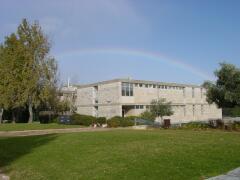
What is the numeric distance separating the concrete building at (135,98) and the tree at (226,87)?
75.6ft

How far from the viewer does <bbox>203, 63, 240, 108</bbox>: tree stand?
28.7 m

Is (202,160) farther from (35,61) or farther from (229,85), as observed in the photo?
(35,61)

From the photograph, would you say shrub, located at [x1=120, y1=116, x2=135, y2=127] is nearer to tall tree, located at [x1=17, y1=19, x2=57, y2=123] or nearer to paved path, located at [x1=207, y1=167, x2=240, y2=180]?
tall tree, located at [x1=17, y1=19, x2=57, y2=123]

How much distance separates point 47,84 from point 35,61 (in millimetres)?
3619

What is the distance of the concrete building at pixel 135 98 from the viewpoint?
5362 centimetres

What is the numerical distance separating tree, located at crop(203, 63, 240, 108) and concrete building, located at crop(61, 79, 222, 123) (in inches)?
907

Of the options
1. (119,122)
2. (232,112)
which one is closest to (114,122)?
(119,122)

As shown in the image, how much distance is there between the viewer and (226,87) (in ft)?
97.3

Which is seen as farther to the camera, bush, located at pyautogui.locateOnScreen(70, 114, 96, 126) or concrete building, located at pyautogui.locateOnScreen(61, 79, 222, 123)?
concrete building, located at pyautogui.locateOnScreen(61, 79, 222, 123)

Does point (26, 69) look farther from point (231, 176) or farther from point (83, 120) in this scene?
point (231, 176)

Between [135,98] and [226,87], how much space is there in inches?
1023

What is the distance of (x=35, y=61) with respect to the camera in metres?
49.0

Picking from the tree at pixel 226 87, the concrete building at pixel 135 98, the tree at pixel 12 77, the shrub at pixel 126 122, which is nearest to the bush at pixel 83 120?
the shrub at pixel 126 122

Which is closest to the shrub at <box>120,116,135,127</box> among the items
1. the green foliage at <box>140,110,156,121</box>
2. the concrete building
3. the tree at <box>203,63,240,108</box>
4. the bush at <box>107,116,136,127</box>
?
the bush at <box>107,116,136,127</box>
